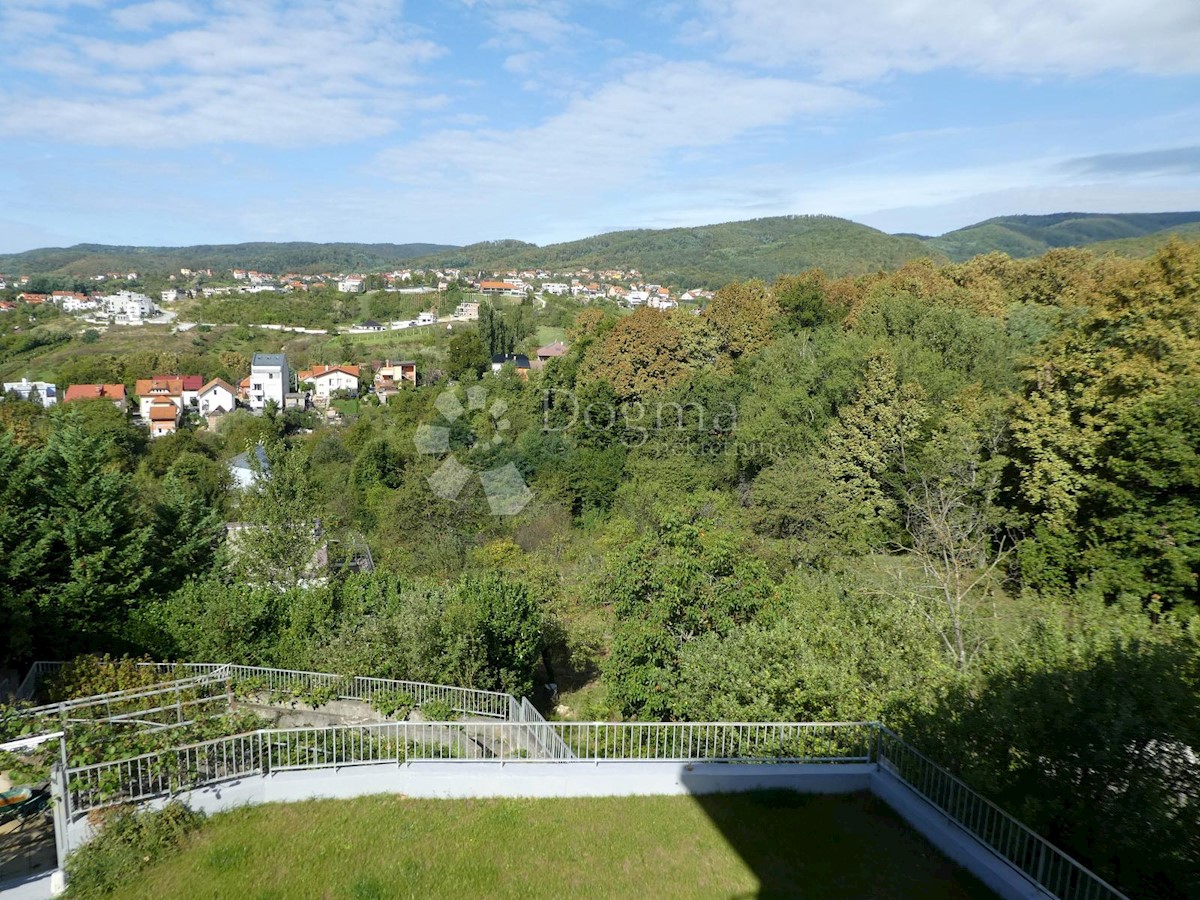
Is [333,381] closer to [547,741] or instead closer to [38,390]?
[38,390]

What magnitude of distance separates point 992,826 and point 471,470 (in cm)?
3574

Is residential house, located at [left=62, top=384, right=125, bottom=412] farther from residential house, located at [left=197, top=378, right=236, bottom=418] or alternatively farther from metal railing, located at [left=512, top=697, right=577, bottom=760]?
metal railing, located at [left=512, top=697, right=577, bottom=760]

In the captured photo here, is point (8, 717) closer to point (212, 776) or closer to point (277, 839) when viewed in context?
point (212, 776)

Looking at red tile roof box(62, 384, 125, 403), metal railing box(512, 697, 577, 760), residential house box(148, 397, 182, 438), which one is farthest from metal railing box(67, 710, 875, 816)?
red tile roof box(62, 384, 125, 403)

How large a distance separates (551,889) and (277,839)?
9.08 feet

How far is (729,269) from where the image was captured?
144500 millimetres

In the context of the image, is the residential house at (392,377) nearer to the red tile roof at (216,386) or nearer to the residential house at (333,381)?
the residential house at (333,381)

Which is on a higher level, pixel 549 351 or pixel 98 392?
pixel 549 351

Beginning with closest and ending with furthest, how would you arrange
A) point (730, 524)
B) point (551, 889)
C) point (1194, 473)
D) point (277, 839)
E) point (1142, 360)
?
point (551, 889)
point (277, 839)
point (1194, 473)
point (1142, 360)
point (730, 524)

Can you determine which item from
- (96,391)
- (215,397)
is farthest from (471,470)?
(96,391)

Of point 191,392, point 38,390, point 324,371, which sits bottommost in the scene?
point 191,392

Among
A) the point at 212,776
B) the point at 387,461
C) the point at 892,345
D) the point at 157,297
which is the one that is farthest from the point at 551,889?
the point at 157,297

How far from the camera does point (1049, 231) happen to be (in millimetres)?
152125

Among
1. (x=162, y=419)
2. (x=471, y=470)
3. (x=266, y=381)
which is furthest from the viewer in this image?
(x=266, y=381)
